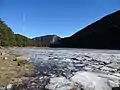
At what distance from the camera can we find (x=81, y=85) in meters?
11.3

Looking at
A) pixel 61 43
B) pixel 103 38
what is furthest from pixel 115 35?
pixel 61 43

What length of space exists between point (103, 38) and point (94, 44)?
565cm

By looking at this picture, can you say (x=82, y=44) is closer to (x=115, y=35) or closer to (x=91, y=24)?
(x=115, y=35)

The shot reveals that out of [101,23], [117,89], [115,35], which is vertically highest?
[101,23]

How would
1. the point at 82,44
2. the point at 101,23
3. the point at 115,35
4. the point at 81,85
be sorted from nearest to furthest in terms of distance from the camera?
the point at 81,85 < the point at 115,35 < the point at 82,44 < the point at 101,23

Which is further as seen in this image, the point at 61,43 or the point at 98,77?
the point at 61,43

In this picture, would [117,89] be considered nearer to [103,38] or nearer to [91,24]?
[103,38]

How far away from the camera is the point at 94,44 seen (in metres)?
127

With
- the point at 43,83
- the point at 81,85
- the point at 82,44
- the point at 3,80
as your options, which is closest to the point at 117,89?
the point at 81,85

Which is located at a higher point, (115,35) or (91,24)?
(91,24)

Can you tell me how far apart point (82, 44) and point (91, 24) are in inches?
1717

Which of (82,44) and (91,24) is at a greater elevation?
(91,24)

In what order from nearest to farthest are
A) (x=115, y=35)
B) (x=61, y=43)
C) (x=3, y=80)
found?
(x=3, y=80)
(x=115, y=35)
(x=61, y=43)

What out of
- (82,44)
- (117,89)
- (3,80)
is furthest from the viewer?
(82,44)
